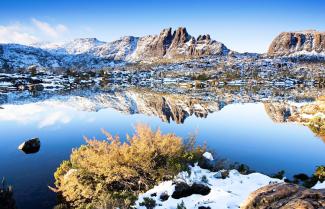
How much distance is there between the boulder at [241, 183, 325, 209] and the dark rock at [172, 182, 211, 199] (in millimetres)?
6686

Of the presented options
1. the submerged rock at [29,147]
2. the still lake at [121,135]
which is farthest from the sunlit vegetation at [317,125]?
the submerged rock at [29,147]

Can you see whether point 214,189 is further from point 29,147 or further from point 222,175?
point 29,147

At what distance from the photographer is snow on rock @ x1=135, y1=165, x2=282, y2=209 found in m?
13.2

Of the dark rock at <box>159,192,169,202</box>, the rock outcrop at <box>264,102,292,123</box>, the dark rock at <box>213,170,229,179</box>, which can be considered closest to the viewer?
the dark rock at <box>159,192,169,202</box>

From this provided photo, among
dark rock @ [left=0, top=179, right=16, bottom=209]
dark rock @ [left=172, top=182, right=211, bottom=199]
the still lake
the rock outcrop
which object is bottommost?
the rock outcrop

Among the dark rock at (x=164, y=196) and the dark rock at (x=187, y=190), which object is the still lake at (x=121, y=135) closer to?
the dark rock at (x=187, y=190)

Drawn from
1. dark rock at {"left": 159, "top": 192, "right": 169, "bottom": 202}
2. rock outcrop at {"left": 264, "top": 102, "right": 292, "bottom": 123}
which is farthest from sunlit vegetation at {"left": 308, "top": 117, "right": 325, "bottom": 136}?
dark rock at {"left": 159, "top": 192, "right": 169, "bottom": 202}

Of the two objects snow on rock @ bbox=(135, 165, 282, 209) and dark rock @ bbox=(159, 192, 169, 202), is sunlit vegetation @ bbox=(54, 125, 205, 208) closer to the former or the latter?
snow on rock @ bbox=(135, 165, 282, 209)

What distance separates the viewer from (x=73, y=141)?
38250mm

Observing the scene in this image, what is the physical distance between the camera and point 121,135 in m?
41.7

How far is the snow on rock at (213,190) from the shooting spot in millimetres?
13171

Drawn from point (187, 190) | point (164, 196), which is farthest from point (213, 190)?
point (164, 196)

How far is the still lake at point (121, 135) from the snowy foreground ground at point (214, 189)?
586 cm

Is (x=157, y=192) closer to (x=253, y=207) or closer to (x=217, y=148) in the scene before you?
(x=253, y=207)
